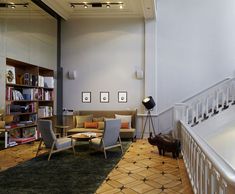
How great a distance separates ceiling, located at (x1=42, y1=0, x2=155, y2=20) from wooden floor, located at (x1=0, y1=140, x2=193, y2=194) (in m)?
4.02

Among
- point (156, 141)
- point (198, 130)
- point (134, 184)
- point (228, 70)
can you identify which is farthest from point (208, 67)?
point (134, 184)

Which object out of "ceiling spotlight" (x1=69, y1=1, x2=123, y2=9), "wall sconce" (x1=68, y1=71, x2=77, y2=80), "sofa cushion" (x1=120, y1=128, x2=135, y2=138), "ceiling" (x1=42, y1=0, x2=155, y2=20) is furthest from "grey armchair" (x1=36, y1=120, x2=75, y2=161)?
"ceiling spotlight" (x1=69, y1=1, x2=123, y2=9)

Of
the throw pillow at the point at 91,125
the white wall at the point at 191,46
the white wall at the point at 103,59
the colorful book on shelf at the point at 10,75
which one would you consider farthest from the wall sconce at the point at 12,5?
the white wall at the point at 191,46

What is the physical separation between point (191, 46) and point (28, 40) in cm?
496

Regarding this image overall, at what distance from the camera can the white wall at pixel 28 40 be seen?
5.69 meters

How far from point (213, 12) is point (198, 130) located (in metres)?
3.95

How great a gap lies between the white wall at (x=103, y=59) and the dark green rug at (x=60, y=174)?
3.17 m

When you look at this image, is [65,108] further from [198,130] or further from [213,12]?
[213,12]

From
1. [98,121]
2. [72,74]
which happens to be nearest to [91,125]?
[98,121]

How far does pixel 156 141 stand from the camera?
599cm

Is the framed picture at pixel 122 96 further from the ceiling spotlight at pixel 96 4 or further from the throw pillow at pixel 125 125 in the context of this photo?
the ceiling spotlight at pixel 96 4

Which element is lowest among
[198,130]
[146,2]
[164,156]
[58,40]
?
[164,156]

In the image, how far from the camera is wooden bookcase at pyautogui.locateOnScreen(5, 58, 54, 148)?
610cm

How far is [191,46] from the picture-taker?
834 centimetres
